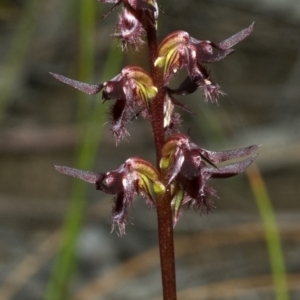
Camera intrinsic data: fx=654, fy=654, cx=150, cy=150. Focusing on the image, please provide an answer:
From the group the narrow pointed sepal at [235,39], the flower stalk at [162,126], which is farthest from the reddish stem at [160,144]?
the narrow pointed sepal at [235,39]

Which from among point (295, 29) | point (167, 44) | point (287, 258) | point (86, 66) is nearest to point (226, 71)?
point (295, 29)

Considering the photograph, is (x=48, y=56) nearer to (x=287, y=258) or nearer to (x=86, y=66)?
(x=287, y=258)

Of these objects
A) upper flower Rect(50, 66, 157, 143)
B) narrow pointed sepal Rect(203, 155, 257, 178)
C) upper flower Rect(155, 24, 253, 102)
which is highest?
upper flower Rect(155, 24, 253, 102)

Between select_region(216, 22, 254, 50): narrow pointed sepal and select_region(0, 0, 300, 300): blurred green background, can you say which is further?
select_region(0, 0, 300, 300): blurred green background

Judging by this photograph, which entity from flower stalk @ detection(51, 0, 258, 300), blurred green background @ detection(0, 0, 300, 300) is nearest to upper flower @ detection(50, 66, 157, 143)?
flower stalk @ detection(51, 0, 258, 300)

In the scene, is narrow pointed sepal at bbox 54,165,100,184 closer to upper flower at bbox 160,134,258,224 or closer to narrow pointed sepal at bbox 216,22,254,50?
upper flower at bbox 160,134,258,224

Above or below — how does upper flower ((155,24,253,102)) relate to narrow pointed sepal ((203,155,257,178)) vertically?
above

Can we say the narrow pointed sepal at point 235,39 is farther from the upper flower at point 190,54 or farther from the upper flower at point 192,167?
the upper flower at point 192,167

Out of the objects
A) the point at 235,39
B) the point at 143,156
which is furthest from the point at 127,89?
the point at 143,156
